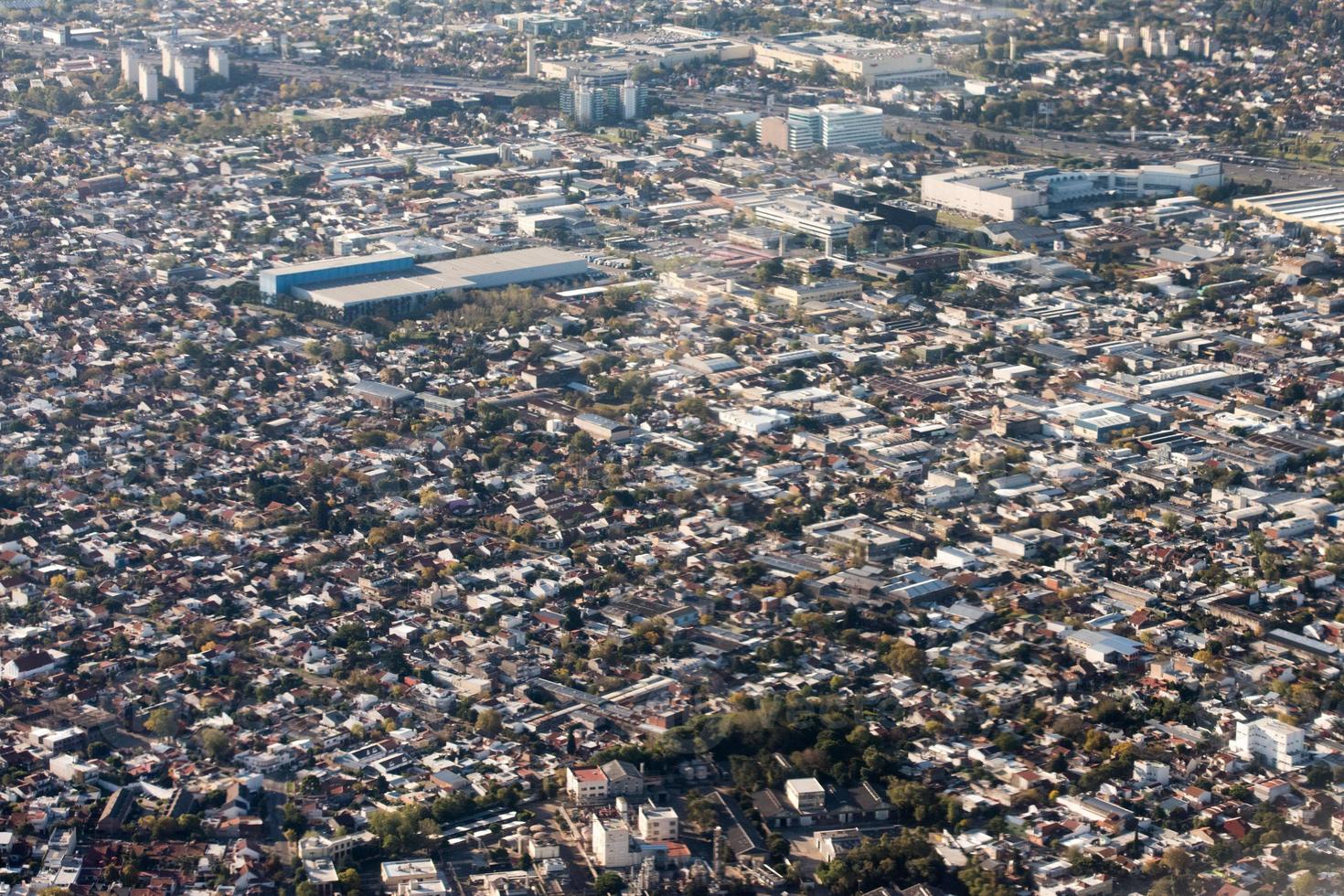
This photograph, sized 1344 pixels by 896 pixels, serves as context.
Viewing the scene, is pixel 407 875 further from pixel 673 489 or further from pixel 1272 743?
pixel 673 489

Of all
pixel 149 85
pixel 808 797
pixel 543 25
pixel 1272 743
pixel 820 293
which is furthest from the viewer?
pixel 543 25

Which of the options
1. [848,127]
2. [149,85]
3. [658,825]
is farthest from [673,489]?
[149,85]

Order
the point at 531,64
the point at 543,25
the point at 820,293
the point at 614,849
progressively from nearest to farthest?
the point at 614,849
the point at 820,293
the point at 531,64
the point at 543,25

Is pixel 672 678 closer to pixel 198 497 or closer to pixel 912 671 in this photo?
pixel 912 671

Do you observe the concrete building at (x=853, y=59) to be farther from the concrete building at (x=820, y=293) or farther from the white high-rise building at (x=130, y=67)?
the concrete building at (x=820, y=293)

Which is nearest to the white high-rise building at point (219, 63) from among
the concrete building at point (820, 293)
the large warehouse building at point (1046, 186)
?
the large warehouse building at point (1046, 186)

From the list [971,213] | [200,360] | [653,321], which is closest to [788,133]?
[971,213]
